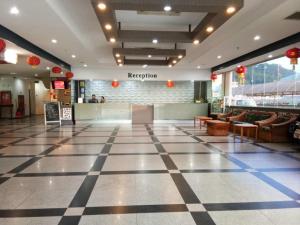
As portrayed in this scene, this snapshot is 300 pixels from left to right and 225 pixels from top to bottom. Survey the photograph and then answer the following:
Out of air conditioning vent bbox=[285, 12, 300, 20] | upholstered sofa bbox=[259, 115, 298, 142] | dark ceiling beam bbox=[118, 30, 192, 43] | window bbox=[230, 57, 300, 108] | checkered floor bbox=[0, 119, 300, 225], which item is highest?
air conditioning vent bbox=[285, 12, 300, 20]

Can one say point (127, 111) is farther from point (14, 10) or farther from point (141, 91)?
point (14, 10)

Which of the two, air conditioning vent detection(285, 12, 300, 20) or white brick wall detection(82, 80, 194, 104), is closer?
air conditioning vent detection(285, 12, 300, 20)

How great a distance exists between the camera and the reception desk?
43.2 feet

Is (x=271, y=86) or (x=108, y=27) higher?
(x=108, y=27)

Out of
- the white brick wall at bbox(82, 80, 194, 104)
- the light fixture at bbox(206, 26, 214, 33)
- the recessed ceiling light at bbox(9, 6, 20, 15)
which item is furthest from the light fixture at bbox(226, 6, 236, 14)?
the white brick wall at bbox(82, 80, 194, 104)

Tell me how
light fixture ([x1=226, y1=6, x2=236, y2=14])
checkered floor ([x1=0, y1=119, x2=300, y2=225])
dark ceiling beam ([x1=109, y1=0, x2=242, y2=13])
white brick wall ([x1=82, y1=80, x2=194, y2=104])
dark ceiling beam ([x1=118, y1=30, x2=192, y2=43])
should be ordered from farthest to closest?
1. white brick wall ([x1=82, y1=80, x2=194, y2=104])
2. dark ceiling beam ([x1=118, y1=30, x2=192, y2=43])
3. light fixture ([x1=226, y1=6, x2=236, y2=14])
4. dark ceiling beam ([x1=109, y1=0, x2=242, y2=13])
5. checkered floor ([x1=0, y1=119, x2=300, y2=225])

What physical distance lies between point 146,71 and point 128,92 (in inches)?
74.4

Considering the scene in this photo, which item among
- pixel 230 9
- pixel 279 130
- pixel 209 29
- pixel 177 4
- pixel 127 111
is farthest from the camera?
pixel 127 111

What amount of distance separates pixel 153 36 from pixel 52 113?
26.5ft

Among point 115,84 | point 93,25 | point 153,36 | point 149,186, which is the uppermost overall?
point 93,25

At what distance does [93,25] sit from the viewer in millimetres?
6250

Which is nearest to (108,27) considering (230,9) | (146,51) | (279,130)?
(230,9)

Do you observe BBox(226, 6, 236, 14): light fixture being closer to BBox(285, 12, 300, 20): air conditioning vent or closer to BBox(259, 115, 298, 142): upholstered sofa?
BBox(285, 12, 300, 20): air conditioning vent

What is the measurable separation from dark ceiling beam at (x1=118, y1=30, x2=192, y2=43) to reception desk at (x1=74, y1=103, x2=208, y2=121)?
6681 mm
